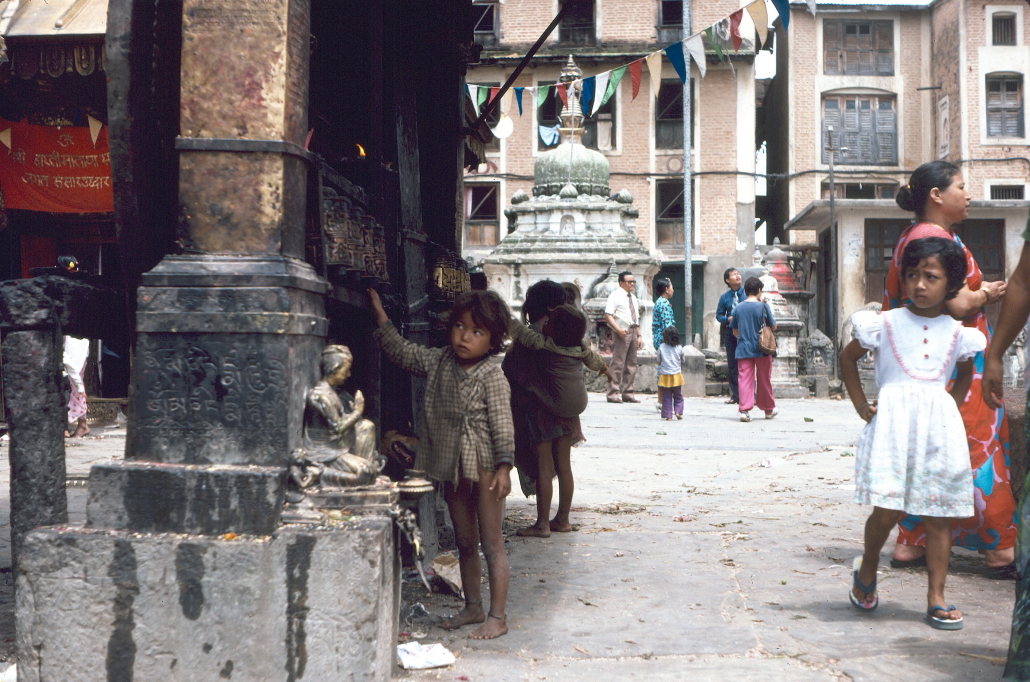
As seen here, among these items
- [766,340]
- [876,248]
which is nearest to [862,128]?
[876,248]

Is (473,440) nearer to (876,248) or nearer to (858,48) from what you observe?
(876,248)

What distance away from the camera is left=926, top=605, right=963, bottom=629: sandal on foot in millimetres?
3828

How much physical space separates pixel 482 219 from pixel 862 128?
41.1 ft

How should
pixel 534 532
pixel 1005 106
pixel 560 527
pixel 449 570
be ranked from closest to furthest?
pixel 449 570, pixel 534 532, pixel 560 527, pixel 1005 106

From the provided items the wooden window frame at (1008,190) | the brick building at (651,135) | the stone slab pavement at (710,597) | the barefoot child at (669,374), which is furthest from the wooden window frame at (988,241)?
the stone slab pavement at (710,597)

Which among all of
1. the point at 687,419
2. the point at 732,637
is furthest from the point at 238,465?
the point at 687,419

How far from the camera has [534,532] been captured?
224 inches

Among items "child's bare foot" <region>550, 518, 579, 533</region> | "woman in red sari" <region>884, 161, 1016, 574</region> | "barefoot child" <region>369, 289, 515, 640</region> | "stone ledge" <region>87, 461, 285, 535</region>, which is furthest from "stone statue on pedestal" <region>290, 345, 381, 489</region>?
"woman in red sari" <region>884, 161, 1016, 574</region>

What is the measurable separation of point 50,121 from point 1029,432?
7.64m

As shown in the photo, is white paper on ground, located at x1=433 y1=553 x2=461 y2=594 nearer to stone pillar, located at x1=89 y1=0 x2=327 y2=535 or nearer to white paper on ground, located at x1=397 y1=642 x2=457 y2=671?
white paper on ground, located at x1=397 y1=642 x2=457 y2=671

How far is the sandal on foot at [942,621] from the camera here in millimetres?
3828

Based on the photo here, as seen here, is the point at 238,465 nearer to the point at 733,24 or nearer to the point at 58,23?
the point at 58,23

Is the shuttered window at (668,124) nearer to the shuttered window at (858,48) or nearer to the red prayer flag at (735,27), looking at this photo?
the shuttered window at (858,48)

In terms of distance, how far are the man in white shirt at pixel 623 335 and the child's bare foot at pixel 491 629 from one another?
11102 mm
